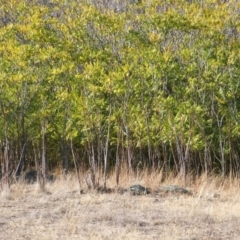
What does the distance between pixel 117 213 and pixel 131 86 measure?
407 centimetres

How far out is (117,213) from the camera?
10.8 m

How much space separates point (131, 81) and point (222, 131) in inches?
86.0

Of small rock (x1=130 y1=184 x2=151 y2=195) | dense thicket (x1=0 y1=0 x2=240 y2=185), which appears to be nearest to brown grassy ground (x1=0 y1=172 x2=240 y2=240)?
small rock (x1=130 y1=184 x2=151 y2=195)

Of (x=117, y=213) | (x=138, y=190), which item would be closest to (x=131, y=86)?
(x=138, y=190)

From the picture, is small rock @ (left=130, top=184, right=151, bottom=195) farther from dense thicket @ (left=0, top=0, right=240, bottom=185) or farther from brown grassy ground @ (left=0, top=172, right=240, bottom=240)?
dense thicket @ (left=0, top=0, right=240, bottom=185)

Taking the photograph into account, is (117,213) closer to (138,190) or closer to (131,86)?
(138,190)

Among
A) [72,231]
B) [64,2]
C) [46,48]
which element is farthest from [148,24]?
[72,231]

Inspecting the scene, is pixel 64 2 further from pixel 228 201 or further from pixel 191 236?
pixel 191 236

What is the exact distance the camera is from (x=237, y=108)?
1491 centimetres

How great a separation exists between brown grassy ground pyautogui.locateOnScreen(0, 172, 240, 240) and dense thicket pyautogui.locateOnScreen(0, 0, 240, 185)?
95 cm

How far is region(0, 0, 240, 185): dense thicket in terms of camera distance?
13812mm

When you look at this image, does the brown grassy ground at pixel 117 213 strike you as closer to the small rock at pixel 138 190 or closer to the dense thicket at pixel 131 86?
the small rock at pixel 138 190

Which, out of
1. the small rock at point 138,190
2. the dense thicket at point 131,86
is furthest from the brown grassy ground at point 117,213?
A: the dense thicket at point 131,86

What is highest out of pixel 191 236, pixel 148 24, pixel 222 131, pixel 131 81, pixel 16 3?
pixel 16 3
